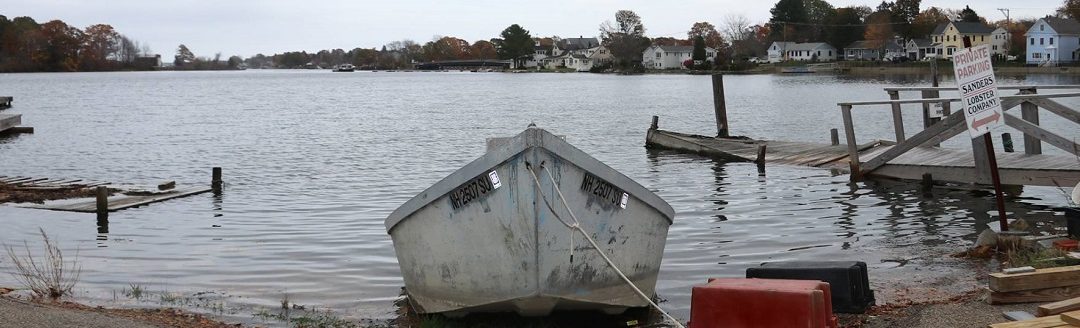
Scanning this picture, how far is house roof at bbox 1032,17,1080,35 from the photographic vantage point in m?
129

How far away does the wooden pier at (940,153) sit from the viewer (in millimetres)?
18516

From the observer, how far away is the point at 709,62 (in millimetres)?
191375

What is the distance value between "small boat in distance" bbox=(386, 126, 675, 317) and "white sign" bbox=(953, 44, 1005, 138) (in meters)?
4.41

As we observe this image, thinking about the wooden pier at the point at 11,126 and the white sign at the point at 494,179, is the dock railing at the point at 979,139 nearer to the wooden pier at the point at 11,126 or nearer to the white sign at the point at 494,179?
the white sign at the point at 494,179

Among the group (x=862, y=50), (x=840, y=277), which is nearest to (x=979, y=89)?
(x=840, y=277)

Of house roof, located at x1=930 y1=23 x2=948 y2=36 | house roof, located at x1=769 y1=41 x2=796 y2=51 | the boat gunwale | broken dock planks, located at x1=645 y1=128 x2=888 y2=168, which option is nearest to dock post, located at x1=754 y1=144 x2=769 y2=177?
broken dock planks, located at x1=645 y1=128 x2=888 y2=168

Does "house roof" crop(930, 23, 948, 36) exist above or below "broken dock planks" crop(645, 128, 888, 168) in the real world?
above

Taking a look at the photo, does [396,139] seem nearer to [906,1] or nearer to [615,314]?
[615,314]

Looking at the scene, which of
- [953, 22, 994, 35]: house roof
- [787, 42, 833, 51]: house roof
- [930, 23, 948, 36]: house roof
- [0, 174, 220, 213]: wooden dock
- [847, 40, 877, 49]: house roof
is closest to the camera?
[0, 174, 220, 213]: wooden dock

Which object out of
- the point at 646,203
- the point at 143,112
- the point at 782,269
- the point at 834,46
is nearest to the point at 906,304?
the point at 782,269

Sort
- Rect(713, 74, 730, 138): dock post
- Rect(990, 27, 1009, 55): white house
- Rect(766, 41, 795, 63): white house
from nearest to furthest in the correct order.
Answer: Rect(713, 74, 730, 138): dock post < Rect(990, 27, 1009, 55): white house < Rect(766, 41, 795, 63): white house

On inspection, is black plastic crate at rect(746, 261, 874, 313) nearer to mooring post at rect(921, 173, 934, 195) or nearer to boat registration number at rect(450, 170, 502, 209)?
boat registration number at rect(450, 170, 502, 209)

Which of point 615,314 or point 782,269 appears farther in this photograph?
point 615,314

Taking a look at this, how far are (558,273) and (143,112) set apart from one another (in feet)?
237
